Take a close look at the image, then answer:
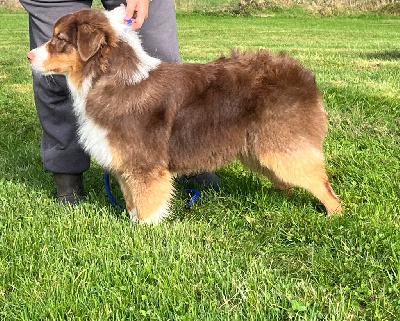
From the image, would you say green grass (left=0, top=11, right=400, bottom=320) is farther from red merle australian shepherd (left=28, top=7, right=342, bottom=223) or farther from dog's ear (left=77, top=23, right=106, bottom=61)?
dog's ear (left=77, top=23, right=106, bottom=61)

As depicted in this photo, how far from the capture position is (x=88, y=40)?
11.5ft

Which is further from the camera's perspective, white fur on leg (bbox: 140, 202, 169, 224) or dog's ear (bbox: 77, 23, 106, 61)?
white fur on leg (bbox: 140, 202, 169, 224)

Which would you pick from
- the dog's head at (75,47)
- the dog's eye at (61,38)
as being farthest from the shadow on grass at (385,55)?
the dog's eye at (61,38)

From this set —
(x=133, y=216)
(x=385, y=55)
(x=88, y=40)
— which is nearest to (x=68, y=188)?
(x=133, y=216)

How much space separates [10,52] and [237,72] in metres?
13.3

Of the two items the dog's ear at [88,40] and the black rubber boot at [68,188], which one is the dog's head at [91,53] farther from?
the black rubber boot at [68,188]

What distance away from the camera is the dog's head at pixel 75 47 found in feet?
11.6

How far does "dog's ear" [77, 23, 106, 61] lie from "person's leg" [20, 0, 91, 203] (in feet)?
2.42

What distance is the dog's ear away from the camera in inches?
138

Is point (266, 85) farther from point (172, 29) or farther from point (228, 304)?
point (228, 304)

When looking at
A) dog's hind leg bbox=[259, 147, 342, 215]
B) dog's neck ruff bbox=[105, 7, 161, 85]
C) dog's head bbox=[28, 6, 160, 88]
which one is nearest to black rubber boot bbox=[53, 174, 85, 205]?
dog's head bbox=[28, 6, 160, 88]

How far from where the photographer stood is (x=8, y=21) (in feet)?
85.9

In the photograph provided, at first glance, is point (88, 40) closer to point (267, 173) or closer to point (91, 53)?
point (91, 53)

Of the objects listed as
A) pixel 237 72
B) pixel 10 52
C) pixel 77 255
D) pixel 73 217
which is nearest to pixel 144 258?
pixel 77 255
